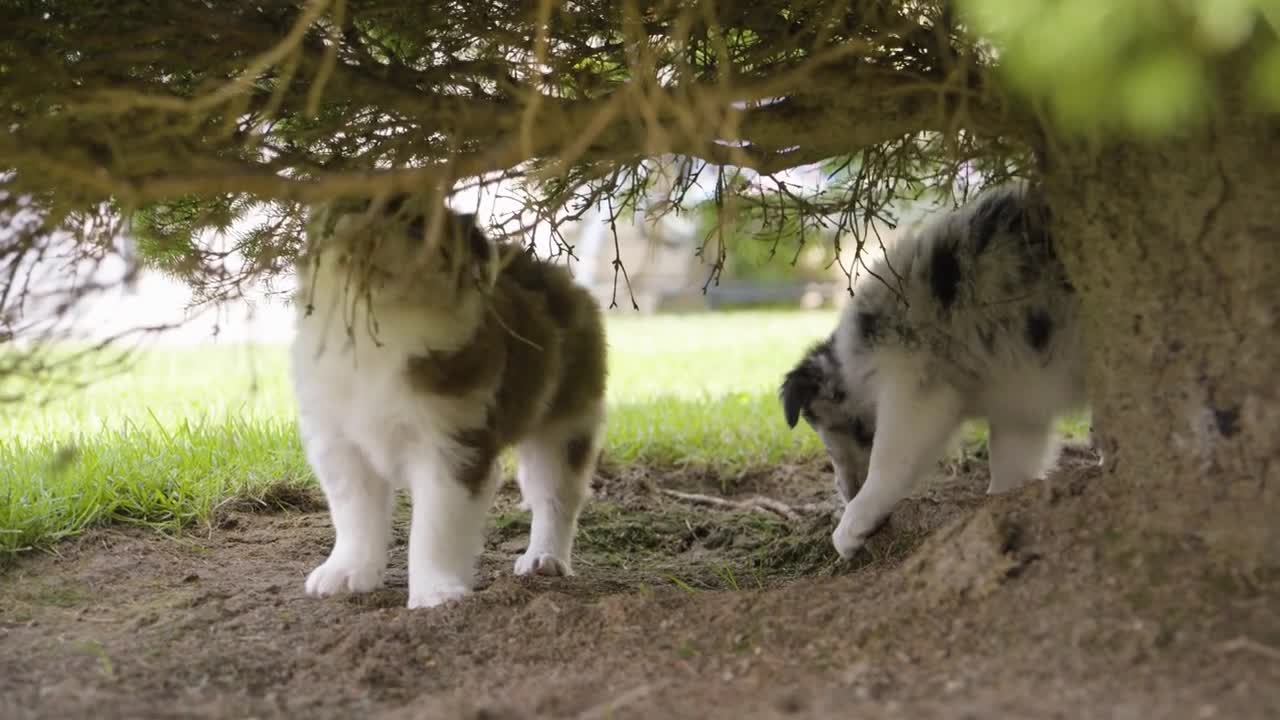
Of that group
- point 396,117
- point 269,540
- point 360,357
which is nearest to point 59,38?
point 396,117

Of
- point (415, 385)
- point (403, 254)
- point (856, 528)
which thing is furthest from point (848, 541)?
point (403, 254)

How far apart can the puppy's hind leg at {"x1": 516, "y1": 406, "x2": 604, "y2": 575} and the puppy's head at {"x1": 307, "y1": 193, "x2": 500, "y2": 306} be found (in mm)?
1028

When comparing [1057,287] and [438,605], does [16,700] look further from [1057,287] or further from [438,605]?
[1057,287]

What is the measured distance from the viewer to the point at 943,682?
2.35 meters

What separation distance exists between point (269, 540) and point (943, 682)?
3.02 m

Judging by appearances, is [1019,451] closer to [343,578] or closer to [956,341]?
[956,341]

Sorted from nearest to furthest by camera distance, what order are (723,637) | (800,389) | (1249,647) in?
(1249,647) → (723,637) → (800,389)

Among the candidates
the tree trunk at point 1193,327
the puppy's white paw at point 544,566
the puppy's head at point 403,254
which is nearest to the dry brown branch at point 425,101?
the puppy's head at point 403,254

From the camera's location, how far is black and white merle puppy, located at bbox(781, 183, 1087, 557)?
405 cm

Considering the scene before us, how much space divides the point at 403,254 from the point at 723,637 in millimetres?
1403

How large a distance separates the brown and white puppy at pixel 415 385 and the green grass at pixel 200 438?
44 centimetres

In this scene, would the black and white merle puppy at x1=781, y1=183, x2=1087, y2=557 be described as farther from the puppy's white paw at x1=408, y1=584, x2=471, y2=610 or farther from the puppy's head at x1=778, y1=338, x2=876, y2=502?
the puppy's white paw at x1=408, y1=584, x2=471, y2=610

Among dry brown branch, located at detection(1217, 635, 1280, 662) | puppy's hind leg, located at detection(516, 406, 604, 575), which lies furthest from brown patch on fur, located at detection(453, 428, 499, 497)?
dry brown branch, located at detection(1217, 635, 1280, 662)

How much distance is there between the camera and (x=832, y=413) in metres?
4.71
